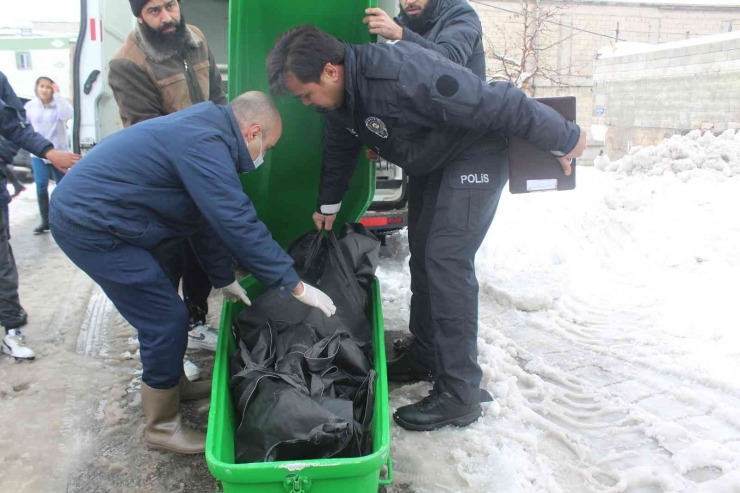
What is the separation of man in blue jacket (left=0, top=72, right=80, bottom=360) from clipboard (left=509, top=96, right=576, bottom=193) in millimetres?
2090

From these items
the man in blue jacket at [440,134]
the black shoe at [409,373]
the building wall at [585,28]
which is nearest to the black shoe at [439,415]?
the man in blue jacket at [440,134]

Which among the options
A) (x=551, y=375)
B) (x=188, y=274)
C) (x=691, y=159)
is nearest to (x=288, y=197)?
(x=188, y=274)

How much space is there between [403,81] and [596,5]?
19.8 m

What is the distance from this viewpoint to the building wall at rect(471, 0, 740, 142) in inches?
630

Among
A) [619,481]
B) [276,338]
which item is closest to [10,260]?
[276,338]

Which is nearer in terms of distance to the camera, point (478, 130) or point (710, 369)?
point (478, 130)

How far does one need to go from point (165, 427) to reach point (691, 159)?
207 inches

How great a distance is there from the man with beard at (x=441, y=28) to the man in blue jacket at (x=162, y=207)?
723 millimetres

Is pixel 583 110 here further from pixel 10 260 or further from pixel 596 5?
pixel 10 260

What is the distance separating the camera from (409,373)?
2699mm

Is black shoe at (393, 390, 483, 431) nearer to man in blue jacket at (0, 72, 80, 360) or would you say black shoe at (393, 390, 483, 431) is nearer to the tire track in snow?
the tire track in snow

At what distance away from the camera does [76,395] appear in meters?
2.55

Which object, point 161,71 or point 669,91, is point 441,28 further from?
point 669,91

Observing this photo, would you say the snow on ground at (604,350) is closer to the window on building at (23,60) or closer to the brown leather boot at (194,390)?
the brown leather boot at (194,390)
